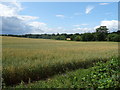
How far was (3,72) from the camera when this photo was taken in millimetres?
4426

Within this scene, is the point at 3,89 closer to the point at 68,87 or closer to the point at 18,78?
the point at 18,78

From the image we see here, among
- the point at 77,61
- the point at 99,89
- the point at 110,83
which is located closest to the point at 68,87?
the point at 99,89

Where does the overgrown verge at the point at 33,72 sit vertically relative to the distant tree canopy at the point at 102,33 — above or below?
below

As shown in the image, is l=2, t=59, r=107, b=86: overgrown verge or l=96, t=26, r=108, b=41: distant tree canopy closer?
l=2, t=59, r=107, b=86: overgrown verge

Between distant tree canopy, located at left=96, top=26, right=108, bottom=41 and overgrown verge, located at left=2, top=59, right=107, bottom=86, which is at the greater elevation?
distant tree canopy, located at left=96, top=26, right=108, bottom=41

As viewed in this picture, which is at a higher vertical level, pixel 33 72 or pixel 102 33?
pixel 102 33

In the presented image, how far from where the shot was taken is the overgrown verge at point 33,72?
14.9ft

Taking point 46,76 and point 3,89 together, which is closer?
point 3,89

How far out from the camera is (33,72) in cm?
505

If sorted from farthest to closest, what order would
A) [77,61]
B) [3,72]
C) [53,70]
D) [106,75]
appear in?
1. [77,61]
2. [53,70]
3. [3,72]
4. [106,75]

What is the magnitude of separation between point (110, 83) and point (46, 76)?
9.40 ft

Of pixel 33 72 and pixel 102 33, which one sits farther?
pixel 102 33

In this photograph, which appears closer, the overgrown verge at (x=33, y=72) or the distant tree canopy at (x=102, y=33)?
the overgrown verge at (x=33, y=72)

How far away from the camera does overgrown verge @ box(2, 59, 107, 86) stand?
454 cm
